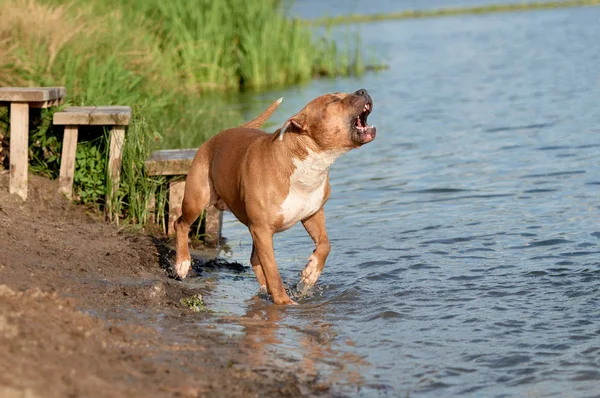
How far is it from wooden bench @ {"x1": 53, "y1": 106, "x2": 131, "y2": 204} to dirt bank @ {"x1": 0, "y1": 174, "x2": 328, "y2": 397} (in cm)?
119

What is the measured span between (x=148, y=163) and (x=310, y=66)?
11.8 m

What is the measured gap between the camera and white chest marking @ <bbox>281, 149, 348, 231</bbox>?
680cm

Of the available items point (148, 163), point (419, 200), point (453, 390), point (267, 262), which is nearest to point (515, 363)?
point (453, 390)

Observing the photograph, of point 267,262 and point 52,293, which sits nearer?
point 52,293

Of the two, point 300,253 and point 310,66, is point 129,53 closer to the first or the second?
point 300,253

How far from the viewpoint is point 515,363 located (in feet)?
19.2

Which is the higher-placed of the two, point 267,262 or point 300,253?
point 267,262

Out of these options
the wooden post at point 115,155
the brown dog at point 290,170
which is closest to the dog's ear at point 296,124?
the brown dog at point 290,170

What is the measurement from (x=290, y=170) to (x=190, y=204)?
1488mm

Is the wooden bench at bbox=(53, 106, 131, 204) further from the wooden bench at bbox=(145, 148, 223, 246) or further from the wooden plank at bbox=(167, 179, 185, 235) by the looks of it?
the wooden plank at bbox=(167, 179, 185, 235)

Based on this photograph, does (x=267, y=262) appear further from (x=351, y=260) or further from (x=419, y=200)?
(x=419, y=200)

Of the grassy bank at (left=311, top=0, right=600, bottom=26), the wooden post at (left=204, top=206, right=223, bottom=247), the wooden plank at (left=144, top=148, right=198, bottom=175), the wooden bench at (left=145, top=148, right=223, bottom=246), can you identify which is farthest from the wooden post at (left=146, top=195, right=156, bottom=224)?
the grassy bank at (left=311, top=0, right=600, bottom=26)

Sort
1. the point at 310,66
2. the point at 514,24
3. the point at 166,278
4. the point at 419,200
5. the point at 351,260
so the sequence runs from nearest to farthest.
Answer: the point at 166,278 < the point at 351,260 < the point at 419,200 < the point at 310,66 < the point at 514,24

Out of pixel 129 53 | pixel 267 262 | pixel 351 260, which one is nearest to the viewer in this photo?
pixel 267 262
